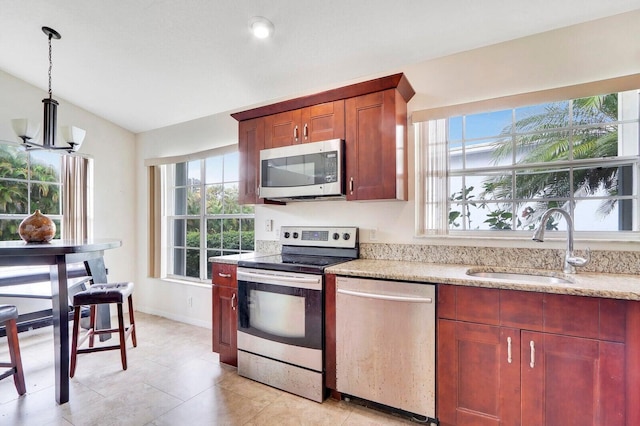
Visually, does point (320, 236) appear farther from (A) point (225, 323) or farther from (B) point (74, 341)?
(B) point (74, 341)

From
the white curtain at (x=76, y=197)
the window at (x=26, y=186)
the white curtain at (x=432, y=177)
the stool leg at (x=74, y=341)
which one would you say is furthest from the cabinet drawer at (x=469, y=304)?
the window at (x=26, y=186)

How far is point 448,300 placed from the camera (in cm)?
178

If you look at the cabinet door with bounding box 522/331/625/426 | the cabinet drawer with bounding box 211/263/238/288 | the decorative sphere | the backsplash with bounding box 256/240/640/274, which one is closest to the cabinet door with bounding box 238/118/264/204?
the cabinet drawer with bounding box 211/263/238/288

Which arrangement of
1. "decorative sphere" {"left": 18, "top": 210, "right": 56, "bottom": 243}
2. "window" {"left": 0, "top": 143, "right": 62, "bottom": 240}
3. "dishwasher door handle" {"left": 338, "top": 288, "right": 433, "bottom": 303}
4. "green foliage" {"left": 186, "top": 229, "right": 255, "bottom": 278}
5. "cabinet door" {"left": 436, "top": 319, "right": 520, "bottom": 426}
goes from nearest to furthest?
"cabinet door" {"left": 436, "top": 319, "right": 520, "bottom": 426}, "dishwasher door handle" {"left": 338, "top": 288, "right": 433, "bottom": 303}, "decorative sphere" {"left": 18, "top": 210, "right": 56, "bottom": 243}, "window" {"left": 0, "top": 143, "right": 62, "bottom": 240}, "green foliage" {"left": 186, "top": 229, "right": 255, "bottom": 278}

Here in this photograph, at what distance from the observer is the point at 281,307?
89.4 inches

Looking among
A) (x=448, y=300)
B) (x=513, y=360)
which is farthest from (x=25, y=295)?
(x=513, y=360)

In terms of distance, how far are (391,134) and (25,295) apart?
11.2ft

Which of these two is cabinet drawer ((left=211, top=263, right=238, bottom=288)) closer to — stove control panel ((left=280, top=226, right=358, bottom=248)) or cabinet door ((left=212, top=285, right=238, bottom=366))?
cabinet door ((left=212, top=285, right=238, bottom=366))

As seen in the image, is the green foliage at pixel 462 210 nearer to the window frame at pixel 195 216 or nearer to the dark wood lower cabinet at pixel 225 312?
the dark wood lower cabinet at pixel 225 312

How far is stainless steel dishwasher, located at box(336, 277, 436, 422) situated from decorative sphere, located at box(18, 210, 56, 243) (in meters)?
2.22

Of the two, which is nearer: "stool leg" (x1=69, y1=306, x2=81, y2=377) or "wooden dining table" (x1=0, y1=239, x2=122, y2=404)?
"wooden dining table" (x1=0, y1=239, x2=122, y2=404)

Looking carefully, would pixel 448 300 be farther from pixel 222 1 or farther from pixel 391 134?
pixel 222 1

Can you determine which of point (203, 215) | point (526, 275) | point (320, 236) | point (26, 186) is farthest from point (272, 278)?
point (26, 186)

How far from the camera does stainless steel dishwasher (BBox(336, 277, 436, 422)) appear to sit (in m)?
1.83
